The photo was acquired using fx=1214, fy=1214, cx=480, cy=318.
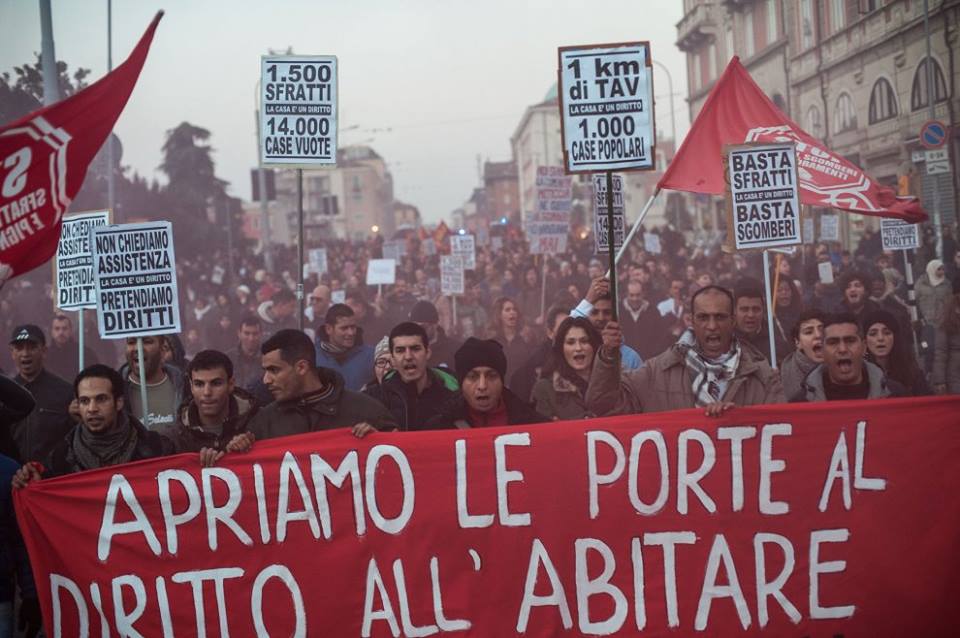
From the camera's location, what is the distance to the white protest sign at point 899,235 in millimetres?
15789

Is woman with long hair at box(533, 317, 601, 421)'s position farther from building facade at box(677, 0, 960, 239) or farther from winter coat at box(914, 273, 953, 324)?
building facade at box(677, 0, 960, 239)

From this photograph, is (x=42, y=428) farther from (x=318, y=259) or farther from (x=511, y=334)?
(x=318, y=259)

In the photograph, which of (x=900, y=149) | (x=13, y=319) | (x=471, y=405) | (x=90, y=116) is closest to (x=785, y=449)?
(x=471, y=405)

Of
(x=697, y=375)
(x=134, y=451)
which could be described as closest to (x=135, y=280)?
(x=134, y=451)

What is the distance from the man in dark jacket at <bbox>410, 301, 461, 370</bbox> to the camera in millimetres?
10461

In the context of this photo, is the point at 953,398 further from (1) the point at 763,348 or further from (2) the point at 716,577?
(1) the point at 763,348

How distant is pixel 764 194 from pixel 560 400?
2.60 m

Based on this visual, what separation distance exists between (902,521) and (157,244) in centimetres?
422

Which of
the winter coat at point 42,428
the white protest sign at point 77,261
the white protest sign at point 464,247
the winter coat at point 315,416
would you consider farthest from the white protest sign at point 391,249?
the winter coat at point 315,416

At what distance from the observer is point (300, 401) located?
5.84m

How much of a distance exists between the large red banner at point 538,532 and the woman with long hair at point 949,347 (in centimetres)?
510

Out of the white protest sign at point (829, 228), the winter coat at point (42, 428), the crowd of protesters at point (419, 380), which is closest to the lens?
the crowd of protesters at point (419, 380)

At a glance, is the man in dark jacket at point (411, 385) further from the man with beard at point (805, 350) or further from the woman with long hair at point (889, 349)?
the woman with long hair at point (889, 349)

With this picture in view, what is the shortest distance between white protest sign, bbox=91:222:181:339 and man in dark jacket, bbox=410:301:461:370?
3.57m
